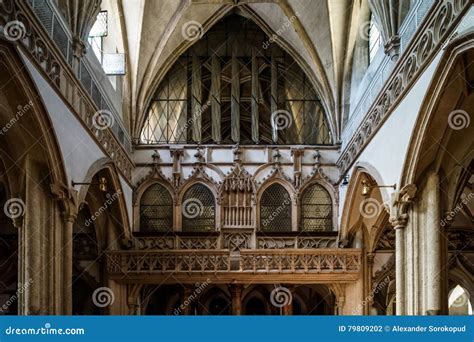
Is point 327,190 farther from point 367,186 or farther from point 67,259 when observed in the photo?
point 67,259

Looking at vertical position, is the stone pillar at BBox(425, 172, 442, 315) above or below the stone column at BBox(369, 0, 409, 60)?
below

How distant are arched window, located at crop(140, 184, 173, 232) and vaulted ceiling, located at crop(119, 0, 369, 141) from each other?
191cm

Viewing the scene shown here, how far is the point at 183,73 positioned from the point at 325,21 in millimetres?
5012

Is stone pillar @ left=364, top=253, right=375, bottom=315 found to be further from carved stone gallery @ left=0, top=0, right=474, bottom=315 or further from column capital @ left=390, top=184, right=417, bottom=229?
column capital @ left=390, top=184, right=417, bottom=229

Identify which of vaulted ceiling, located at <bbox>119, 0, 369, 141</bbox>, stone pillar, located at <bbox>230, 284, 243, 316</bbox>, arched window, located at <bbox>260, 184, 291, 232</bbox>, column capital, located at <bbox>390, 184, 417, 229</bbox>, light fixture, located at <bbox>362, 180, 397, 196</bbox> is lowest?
stone pillar, located at <bbox>230, 284, 243, 316</bbox>

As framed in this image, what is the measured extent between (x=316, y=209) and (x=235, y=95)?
4.47 m

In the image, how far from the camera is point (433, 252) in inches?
536

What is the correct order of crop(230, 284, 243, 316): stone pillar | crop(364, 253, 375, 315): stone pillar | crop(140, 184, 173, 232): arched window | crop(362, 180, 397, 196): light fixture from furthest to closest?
crop(140, 184, 173, 232): arched window → crop(230, 284, 243, 316): stone pillar → crop(364, 253, 375, 315): stone pillar → crop(362, 180, 397, 196): light fixture

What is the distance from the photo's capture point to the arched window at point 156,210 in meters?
23.0

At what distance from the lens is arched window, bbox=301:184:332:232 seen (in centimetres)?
2291

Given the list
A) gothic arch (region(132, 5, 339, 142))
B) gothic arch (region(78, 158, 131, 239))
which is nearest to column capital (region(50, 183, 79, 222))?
gothic arch (region(78, 158, 131, 239))

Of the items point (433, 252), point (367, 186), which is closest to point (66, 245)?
point (433, 252)

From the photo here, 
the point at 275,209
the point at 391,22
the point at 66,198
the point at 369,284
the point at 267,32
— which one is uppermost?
the point at 267,32

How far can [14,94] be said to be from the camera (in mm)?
12328
